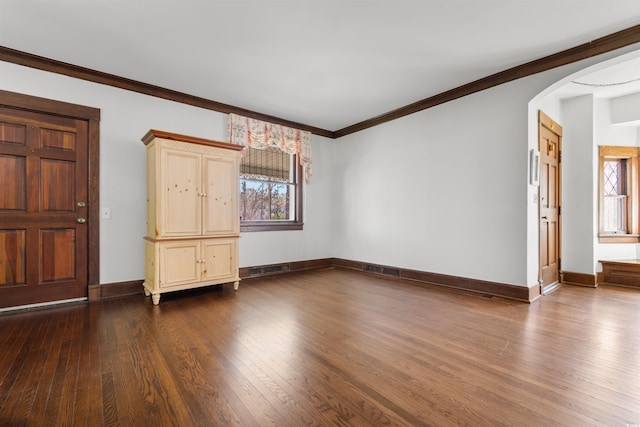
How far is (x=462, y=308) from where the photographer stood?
3.18 metres

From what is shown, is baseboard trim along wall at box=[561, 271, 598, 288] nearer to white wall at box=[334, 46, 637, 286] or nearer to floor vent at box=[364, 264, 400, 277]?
white wall at box=[334, 46, 637, 286]

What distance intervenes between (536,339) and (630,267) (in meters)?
3.10

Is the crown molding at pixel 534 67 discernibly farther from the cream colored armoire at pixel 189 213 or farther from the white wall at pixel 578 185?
the cream colored armoire at pixel 189 213

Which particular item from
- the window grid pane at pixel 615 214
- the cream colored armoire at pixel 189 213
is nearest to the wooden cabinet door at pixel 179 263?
the cream colored armoire at pixel 189 213

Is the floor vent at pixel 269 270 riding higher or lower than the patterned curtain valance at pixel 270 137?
lower

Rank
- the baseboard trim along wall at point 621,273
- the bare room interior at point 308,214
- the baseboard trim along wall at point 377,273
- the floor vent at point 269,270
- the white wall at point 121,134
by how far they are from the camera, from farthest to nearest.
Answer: the floor vent at point 269,270, the baseboard trim along wall at point 621,273, the baseboard trim along wall at point 377,273, the white wall at point 121,134, the bare room interior at point 308,214

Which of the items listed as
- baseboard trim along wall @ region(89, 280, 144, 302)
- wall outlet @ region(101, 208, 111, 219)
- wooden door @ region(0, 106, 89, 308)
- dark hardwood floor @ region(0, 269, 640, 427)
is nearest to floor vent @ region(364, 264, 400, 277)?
dark hardwood floor @ region(0, 269, 640, 427)

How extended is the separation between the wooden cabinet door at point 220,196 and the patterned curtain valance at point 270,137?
0.76 meters

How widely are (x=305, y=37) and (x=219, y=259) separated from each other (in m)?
2.75

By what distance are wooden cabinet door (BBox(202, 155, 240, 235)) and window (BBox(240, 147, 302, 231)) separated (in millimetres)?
→ 744

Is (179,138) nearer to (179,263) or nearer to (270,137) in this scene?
(179,263)

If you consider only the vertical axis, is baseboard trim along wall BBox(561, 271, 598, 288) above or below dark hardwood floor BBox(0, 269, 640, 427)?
above

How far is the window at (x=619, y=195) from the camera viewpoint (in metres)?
4.50

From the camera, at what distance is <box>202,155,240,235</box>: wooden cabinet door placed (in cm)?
374
